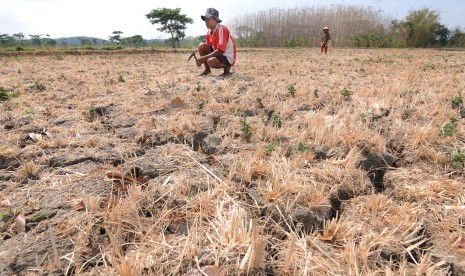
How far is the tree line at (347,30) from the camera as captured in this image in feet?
69.8

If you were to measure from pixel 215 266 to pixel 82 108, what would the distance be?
8.39 ft

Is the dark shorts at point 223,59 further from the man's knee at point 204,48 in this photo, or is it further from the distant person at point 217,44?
the man's knee at point 204,48

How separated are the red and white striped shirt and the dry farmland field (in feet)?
8.06

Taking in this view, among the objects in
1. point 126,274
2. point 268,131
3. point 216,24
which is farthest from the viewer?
point 216,24

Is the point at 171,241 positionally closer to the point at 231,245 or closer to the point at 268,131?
the point at 231,245

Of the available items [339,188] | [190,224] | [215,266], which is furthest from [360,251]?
→ [190,224]

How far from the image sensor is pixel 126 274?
3.20ft

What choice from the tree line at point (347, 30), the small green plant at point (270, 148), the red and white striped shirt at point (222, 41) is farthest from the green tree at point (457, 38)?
the small green plant at point (270, 148)

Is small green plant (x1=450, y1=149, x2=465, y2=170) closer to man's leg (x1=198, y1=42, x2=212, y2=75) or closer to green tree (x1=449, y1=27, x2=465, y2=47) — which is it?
man's leg (x1=198, y1=42, x2=212, y2=75)

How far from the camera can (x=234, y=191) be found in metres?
1.50

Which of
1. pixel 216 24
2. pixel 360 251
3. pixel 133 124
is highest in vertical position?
pixel 216 24

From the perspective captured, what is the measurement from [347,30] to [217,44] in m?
20.6

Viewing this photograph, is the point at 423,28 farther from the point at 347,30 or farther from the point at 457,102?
the point at 457,102

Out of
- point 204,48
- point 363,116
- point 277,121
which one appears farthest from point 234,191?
point 204,48
